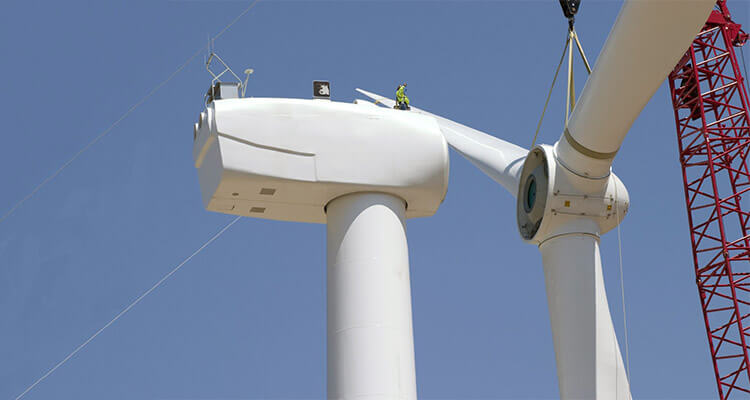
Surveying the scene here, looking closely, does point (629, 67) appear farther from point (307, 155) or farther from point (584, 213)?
point (307, 155)

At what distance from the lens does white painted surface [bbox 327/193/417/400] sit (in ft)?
53.7

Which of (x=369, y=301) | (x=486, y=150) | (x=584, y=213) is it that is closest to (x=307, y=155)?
(x=369, y=301)

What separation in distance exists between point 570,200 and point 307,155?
4544 mm

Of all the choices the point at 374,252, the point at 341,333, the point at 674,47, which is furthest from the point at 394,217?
the point at 674,47

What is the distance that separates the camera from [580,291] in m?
18.7

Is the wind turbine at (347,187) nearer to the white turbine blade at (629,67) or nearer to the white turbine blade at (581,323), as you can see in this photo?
the white turbine blade at (629,67)

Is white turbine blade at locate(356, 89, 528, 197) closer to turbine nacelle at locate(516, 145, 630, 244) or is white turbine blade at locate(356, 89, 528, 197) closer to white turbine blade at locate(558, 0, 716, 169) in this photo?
turbine nacelle at locate(516, 145, 630, 244)

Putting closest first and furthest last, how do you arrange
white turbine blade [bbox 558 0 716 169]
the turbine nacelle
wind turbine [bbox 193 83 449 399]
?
white turbine blade [bbox 558 0 716 169]
wind turbine [bbox 193 83 449 399]
the turbine nacelle

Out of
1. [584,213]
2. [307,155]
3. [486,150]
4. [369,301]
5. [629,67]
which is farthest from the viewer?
[486,150]

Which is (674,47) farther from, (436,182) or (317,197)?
(317,197)

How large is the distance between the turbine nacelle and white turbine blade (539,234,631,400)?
217 mm

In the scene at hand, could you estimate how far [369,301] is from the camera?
55.2 ft

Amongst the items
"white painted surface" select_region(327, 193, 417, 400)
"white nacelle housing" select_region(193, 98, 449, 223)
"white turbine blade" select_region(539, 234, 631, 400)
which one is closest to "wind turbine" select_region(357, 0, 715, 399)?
"white turbine blade" select_region(539, 234, 631, 400)

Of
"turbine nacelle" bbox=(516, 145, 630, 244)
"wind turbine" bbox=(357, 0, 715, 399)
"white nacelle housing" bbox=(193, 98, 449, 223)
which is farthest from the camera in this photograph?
"turbine nacelle" bbox=(516, 145, 630, 244)
